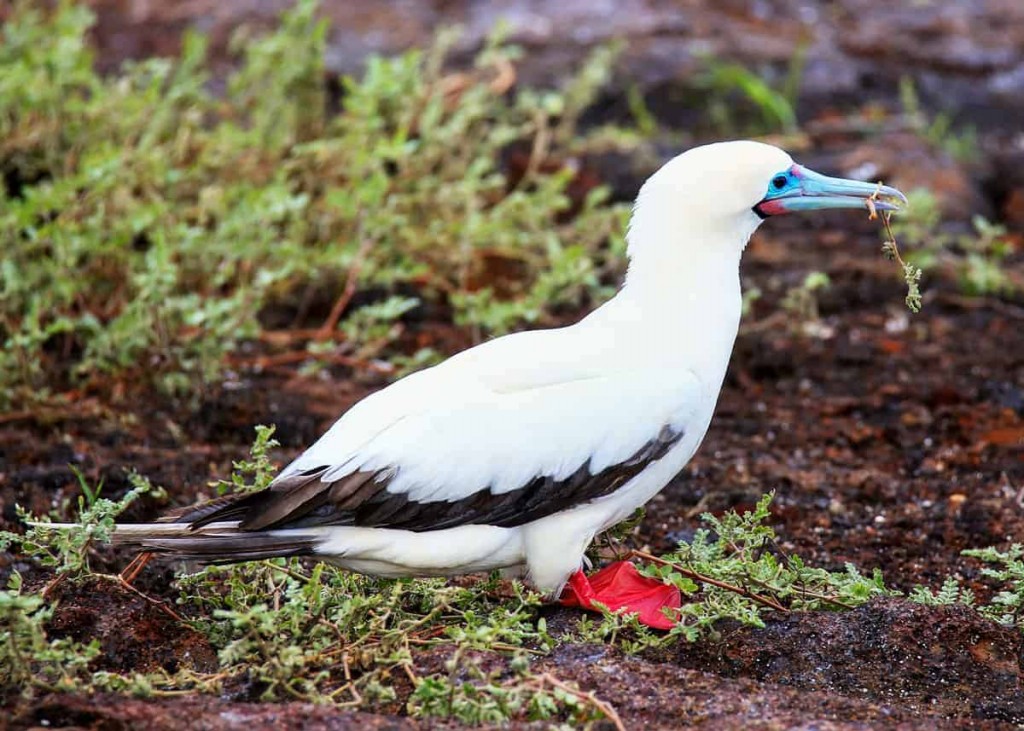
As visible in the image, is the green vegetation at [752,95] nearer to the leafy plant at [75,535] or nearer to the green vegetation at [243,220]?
the green vegetation at [243,220]

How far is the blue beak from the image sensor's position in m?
4.66

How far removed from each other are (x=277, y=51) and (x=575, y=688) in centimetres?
508

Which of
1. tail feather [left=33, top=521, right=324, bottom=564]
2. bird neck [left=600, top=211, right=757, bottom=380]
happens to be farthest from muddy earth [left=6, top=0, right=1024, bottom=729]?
bird neck [left=600, top=211, right=757, bottom=380]

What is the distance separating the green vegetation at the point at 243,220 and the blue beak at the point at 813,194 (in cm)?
196

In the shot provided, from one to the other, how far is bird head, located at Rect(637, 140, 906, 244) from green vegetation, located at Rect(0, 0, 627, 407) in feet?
6.10

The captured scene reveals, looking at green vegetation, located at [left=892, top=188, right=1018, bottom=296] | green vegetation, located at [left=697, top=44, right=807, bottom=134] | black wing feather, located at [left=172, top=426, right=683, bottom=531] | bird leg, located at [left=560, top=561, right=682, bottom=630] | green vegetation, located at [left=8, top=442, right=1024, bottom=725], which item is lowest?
green vegetation, located at [left=892, top=188, right=1018, bottom=296]

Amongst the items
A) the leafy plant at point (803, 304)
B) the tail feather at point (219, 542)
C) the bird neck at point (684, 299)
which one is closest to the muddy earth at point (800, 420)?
the leafy plant at point (803, 304)

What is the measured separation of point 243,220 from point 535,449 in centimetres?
279

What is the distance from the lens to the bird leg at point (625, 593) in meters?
4.31

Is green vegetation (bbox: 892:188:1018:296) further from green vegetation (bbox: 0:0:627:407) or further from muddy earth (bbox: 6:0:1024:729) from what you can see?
green vegetation (bbox: 0:0:627:407)

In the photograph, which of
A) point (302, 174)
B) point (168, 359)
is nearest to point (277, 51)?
point (302, 174)

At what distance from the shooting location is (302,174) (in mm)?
7887

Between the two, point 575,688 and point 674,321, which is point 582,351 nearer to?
point 674,321

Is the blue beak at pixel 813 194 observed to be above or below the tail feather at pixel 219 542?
above
